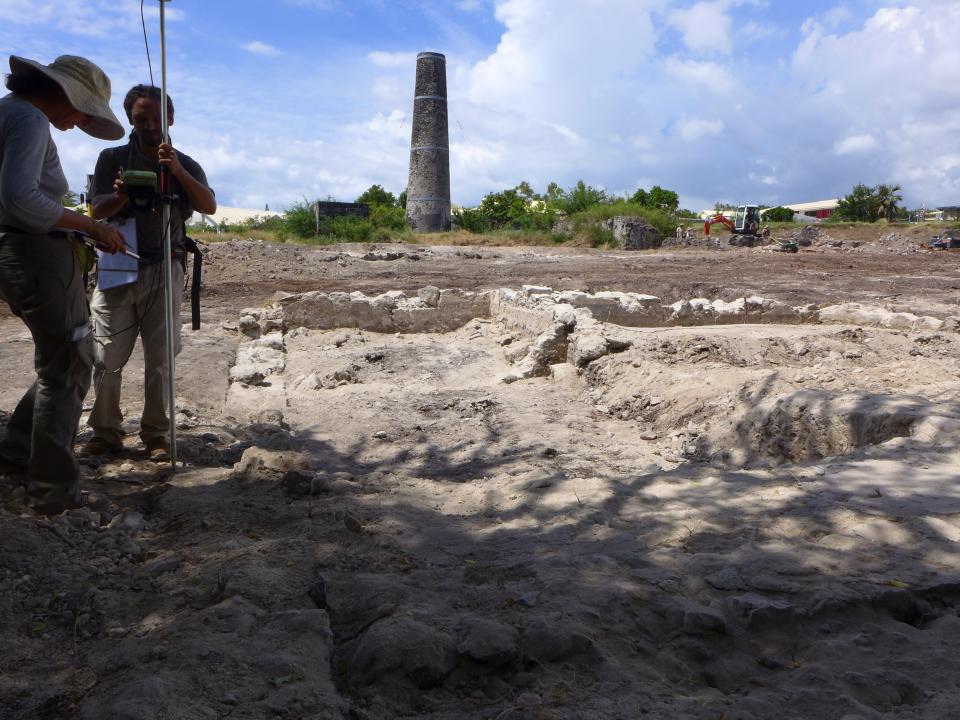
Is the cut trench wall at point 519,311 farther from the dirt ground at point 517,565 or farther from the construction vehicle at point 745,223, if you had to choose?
the construction vehicle at point 745,223

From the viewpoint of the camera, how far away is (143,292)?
4.06 meters

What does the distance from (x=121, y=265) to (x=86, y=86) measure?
1081mm

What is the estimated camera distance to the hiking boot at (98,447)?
4.02 meters

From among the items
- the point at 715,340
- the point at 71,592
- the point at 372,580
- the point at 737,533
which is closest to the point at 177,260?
the point at 71,592

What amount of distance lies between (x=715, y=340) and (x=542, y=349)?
5.29ft

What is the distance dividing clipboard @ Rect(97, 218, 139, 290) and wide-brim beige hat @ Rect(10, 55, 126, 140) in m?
0.71

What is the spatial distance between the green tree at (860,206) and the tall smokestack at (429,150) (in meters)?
26.9

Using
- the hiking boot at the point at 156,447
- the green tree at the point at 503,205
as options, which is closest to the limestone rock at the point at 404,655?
the hiking boot at the point at 156,447

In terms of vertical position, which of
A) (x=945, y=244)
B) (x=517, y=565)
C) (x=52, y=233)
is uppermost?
(x=945, y=244)

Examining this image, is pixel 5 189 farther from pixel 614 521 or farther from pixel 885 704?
pixel 885 704

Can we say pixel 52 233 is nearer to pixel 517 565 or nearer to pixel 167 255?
pixel 167 255

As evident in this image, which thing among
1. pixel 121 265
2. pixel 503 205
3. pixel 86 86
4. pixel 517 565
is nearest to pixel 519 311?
pixel 121 265

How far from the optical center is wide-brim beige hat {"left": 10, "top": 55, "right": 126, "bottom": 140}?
2.88m

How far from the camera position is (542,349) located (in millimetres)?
7535
